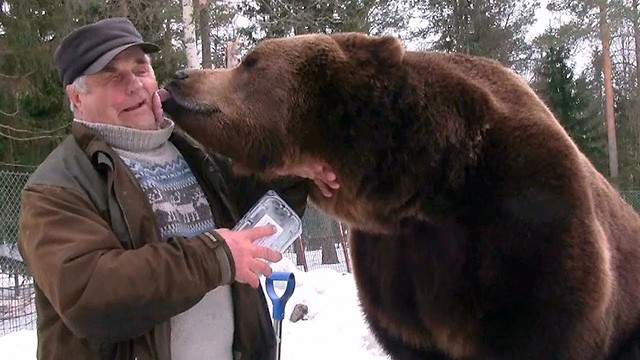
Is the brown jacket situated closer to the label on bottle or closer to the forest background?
the label on bottle

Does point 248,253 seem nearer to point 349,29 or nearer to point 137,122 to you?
point 137,122

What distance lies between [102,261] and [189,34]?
10667mm

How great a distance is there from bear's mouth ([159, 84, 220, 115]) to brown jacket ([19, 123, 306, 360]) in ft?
0.85

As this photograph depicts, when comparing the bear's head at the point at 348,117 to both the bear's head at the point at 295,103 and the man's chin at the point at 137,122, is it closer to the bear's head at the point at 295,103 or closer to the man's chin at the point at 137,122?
the bear's head at the point at 295,103

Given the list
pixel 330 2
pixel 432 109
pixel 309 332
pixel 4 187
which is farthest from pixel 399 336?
pixel 330 2

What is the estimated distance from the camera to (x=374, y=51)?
88.9 inches

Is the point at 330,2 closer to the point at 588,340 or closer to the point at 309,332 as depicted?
the point at 309,332

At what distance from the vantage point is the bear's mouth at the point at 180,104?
2.32 meters

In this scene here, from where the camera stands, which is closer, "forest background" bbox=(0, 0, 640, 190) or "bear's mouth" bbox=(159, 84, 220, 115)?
"bear's mouth" bbox=(159, 84, 220, 115)

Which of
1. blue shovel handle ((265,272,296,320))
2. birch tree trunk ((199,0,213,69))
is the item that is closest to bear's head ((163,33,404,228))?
blue shovel handle ((265,272,296,320))

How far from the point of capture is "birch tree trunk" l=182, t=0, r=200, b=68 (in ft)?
39.4

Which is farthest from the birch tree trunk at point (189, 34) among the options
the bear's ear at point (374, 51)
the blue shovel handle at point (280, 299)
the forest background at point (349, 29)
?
the bear's ear at point (374, 51)

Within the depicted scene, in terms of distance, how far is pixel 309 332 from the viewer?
7121 millimetres

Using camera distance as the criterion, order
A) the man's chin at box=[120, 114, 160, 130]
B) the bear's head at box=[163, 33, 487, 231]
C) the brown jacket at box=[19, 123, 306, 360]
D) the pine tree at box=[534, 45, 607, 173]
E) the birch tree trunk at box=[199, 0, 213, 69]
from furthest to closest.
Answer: the pine tree at box=[534, 45, 607, 173] < the birch tree trunk at box=[199, 0, 213, 69] < the man's chin at box=[120, 114, 160, 130] < the bear's head at box=[163, 33, 487, 231] < the brown jacket at box=[19, 123, 306, 360]
